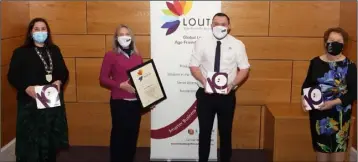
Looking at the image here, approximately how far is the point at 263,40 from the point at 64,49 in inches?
93.8

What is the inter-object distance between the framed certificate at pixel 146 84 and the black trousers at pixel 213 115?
1.43 feet

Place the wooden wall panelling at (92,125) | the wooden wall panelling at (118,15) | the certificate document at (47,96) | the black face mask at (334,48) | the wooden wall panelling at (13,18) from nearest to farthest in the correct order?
the black face mask at (334,48) → the certificate document at (47,96) → the wooden wall panelling at (13,18) → the wooden wall panelling at (118,15) → the wooden wall panelling at (92,125)

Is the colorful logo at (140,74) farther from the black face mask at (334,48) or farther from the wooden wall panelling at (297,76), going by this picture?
the wooden wall panelling at (297,76)

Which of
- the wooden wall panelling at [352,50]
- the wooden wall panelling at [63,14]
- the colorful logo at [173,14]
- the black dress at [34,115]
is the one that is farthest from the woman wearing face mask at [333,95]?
the wooden wall panelling at [63,14]

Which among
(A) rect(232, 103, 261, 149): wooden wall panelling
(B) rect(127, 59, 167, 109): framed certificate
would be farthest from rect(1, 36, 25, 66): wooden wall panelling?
(A) rect(232, 103, 261, 149): wooden wall panelling

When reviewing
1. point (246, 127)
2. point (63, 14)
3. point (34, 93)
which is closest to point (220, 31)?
point (246, 127)

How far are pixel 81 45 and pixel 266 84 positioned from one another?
227 centimetres

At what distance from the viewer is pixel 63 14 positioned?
508cm

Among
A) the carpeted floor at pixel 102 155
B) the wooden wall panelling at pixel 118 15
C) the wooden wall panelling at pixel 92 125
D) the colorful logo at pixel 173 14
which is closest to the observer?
the colorful logo at pixel 173 14

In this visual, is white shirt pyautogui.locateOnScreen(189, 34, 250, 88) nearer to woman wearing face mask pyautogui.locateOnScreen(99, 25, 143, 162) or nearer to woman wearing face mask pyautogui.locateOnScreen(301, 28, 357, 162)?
woman wearing face mask pyautogui.locateOnScreen(99, 25, 143, 162)

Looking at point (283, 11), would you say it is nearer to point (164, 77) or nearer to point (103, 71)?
point (164, 77)

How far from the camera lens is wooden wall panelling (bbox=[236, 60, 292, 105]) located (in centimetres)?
512

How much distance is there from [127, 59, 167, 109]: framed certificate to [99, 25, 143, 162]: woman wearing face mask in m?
0.05

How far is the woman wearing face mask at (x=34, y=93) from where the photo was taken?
3.70 meters
